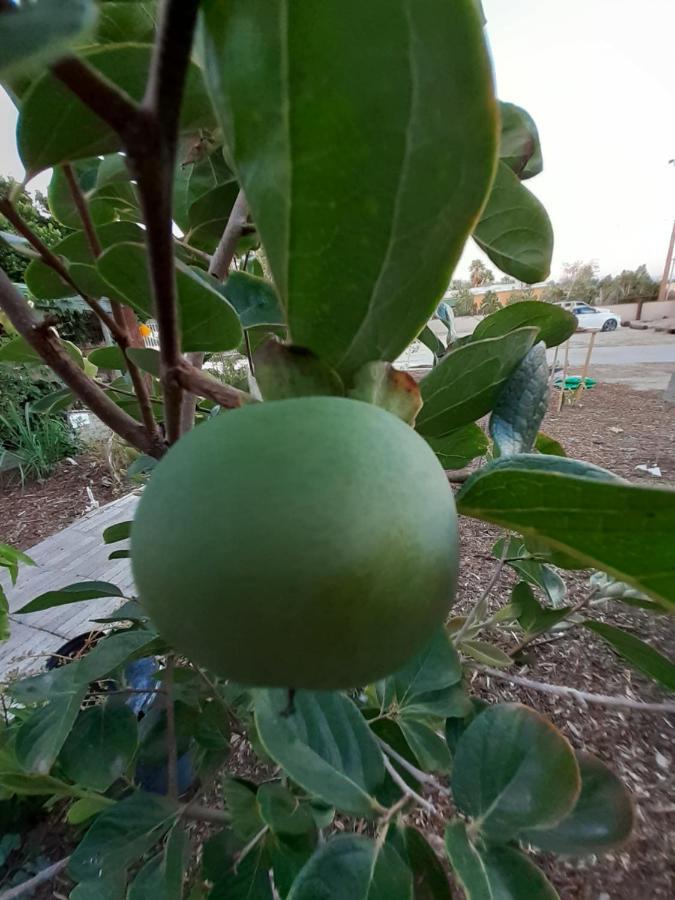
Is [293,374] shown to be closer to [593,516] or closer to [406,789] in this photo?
[593,516]

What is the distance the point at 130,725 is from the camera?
79cm

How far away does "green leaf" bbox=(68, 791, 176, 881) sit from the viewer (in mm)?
699

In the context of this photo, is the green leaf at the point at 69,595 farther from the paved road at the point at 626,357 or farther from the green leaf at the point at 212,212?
the paved road at the point at 626,357

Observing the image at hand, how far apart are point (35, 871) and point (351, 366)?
61.5 inches

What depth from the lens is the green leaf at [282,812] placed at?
0.56 metres

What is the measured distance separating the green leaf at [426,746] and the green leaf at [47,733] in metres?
0.45

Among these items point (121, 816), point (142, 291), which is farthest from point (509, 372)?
point (121, 816)

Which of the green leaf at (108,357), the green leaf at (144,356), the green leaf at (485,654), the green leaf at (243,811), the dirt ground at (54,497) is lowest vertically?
the dirt ground at (54,497)

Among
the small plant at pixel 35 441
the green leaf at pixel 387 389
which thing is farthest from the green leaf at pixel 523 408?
the small plant at pixel 35 441

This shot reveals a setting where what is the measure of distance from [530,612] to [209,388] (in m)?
0.87

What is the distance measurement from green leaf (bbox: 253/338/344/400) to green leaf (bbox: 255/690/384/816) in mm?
328

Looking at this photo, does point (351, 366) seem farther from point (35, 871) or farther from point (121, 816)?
point (35, 871)

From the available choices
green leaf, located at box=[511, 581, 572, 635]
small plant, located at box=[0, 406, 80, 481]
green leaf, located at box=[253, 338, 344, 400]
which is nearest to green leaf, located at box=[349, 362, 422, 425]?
green leaf, located at box=[253, 338, 344, 400]

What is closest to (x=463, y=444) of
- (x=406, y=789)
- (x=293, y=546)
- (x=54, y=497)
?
(x=406, y=789)
